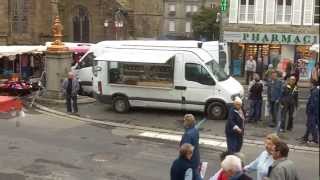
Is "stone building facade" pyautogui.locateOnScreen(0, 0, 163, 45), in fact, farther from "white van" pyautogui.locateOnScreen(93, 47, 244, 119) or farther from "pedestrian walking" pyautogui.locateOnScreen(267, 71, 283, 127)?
"pedestrian walking" pyautogui.locateOnScreen(267, 71, 283, 127)

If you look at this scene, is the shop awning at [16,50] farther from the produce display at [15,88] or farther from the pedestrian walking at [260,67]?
the pedestrian walking at [260,67]

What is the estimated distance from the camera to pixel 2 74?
31719 mm

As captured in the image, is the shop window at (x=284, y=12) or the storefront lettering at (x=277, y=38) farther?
the shop window at (x=284, y=12)

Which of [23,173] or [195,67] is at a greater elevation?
[195,67]

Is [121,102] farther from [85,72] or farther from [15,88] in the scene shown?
[15,88]

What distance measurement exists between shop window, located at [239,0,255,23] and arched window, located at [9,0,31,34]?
53.2 feet

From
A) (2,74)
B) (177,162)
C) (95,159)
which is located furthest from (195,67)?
(2,74)

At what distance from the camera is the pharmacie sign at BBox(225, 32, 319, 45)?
3638 cm

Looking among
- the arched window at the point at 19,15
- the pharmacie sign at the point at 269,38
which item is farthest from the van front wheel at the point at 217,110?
the arched window at the point at 19,15

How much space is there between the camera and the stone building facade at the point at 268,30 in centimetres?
3644

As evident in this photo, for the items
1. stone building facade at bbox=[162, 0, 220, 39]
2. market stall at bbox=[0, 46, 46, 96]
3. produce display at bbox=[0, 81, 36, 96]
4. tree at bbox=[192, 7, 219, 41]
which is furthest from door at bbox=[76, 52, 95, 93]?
stone building facade at bbox=[162, 0, 220, 39]

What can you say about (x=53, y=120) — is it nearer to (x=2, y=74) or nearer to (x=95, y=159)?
(x=95, y=159)

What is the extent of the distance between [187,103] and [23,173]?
8836 mm

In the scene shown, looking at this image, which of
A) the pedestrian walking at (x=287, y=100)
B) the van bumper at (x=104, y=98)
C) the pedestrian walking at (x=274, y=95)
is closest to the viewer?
the pedestrian walking at (x=287, y=100)
